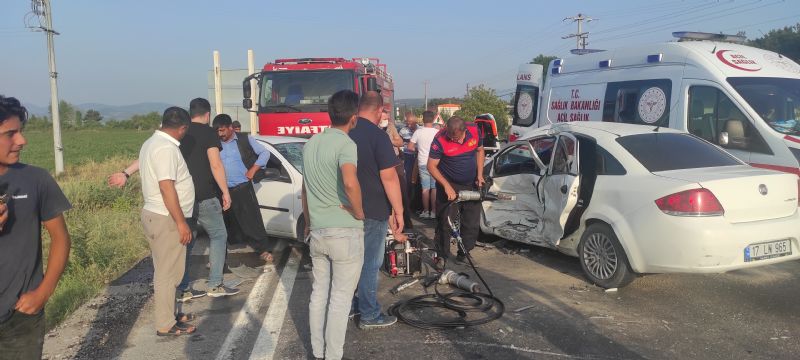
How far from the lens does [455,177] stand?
675cm

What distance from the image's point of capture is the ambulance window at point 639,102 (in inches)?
332

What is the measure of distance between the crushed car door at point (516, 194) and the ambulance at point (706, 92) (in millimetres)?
2216

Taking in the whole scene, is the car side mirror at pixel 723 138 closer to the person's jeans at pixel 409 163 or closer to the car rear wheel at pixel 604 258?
the car rear wheel at pixel 604 258

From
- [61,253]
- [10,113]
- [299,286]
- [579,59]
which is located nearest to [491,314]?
[299,286]

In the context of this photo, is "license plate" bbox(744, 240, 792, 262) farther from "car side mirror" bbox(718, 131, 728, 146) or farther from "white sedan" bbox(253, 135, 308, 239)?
"white sedan" bbox(253, 135, 308, 239)

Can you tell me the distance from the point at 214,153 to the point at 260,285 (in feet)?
4.73

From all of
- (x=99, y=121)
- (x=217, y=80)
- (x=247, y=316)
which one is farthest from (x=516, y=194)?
(x=99, y=121)

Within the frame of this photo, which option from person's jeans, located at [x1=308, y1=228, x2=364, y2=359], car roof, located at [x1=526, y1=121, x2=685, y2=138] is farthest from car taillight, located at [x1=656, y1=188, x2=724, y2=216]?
person's jeans, located at [x1=308, y1=228, x2=364, y2=359]

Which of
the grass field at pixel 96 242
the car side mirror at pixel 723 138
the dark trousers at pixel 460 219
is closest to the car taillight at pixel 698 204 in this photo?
the dark trousers at pixel 460 219

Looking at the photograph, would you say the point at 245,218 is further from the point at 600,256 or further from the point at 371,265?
the point at 600,256

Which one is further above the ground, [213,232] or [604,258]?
[213,232]

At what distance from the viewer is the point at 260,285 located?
6.10m

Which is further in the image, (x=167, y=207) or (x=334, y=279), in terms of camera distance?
(x=167, y=207)

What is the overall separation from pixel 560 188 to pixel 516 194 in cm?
91
